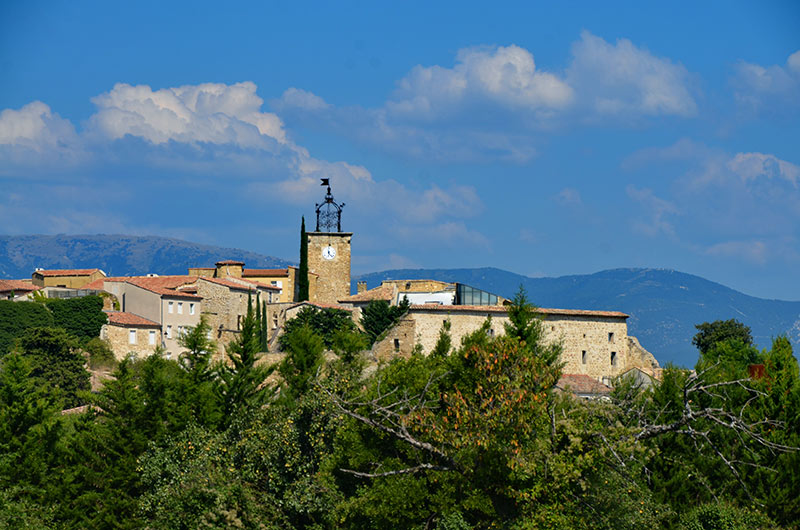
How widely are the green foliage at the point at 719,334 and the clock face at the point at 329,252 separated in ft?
102

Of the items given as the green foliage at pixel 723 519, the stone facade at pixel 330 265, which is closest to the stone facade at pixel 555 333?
A: the stone facade at pixel 330 265

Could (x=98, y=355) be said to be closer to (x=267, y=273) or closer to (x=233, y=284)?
(x=233, y=284)

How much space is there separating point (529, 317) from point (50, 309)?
38.0 metres

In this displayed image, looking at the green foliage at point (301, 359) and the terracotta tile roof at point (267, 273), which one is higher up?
the terracotta tile roof at point (267, 273)

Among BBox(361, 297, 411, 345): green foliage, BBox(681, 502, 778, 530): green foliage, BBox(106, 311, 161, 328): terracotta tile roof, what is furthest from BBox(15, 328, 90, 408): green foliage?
BBox(681, 502, 778, 530): green foliage

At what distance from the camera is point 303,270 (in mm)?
76625

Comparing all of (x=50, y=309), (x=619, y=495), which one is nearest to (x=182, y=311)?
(x=50, y=309)

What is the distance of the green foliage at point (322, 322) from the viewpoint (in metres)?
65.6

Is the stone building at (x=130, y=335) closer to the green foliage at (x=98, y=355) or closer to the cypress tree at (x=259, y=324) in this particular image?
the green foliage at (x=98, y=355)

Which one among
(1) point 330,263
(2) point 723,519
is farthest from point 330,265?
(2) point 723,519

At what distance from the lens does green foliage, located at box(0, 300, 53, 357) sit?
Result: 64.1 metres

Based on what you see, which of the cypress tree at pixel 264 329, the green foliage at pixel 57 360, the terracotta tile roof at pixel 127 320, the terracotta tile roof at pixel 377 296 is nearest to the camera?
the green foliage at pixel 57 360

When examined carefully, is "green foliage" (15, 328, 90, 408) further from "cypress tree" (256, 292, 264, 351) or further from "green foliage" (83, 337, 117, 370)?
"cypress tree" (256, 292, 264, 351)

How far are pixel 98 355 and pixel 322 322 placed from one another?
14.4 meters
